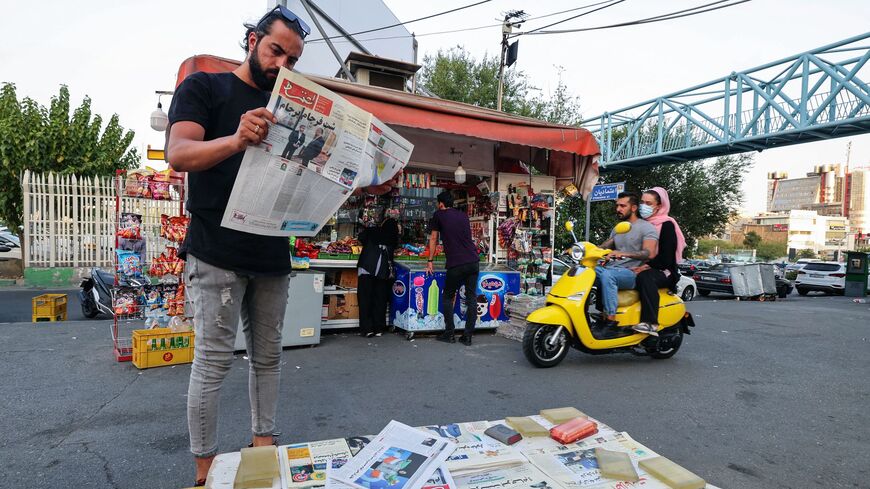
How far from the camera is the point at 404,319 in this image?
5.91 metres

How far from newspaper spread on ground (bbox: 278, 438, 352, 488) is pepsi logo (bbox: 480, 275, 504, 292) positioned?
454 cm

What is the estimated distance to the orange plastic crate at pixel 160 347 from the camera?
13.9 ft

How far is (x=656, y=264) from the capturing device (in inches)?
198

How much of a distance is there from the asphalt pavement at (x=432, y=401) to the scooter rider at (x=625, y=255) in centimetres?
74

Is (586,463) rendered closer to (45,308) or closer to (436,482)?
(436,482)

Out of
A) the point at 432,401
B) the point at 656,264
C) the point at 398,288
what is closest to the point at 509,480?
the point at 432,401

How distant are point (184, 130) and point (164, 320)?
374 cm

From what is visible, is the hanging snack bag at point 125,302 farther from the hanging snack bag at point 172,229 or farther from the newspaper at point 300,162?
the newspaper at point 300,162

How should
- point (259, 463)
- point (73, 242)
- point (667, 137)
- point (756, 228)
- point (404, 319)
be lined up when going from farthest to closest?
point (756, 228)
point (667, 137)
point (73, 242)
point (404, 319)
point (259, 463)

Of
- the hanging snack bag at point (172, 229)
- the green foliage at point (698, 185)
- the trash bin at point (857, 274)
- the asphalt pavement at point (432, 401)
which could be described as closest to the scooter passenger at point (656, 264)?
the asphalt pavement at point (432, 401)

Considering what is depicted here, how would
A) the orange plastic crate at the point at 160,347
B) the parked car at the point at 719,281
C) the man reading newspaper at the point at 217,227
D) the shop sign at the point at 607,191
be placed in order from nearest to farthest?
1. the man reading newspaper at the point at 217,227
2. the orange plastic crate at the point at 160,347
3. the shop sign at the point at 607,191
4. the parked car at the point at 719,281

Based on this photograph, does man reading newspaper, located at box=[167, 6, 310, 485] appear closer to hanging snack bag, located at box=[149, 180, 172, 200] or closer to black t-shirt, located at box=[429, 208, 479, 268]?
hanging snack bag, located at box=[149, 180, 172, 200]

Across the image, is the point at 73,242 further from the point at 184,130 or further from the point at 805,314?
the point at 805,314

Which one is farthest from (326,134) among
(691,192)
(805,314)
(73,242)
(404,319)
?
(691,192)
